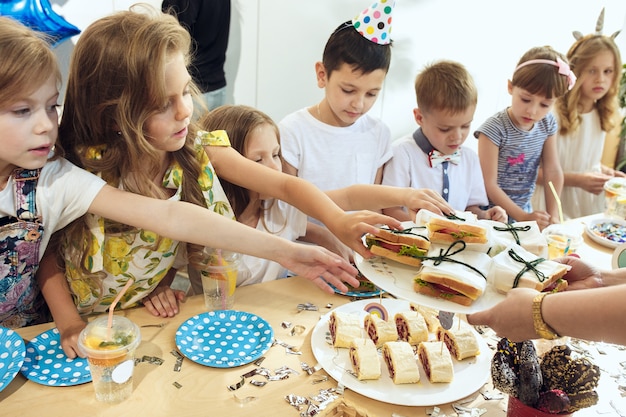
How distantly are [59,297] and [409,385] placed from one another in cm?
97

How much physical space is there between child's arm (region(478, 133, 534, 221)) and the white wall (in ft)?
4.96

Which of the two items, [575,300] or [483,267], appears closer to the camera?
[575,300]

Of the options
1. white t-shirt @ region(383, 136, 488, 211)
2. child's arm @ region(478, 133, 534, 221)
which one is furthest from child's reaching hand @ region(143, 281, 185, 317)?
child's arm @ region(478, 133, 534, 221)

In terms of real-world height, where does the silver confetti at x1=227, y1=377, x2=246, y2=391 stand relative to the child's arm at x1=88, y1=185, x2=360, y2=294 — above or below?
below

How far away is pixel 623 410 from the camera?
124 cm

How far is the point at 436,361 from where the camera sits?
1304 millimetres

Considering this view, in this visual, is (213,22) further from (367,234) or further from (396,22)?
(367,234)

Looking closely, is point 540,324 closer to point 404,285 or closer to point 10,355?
point 404,285

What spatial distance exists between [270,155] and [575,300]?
120cm

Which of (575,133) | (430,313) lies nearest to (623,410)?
(430,313)

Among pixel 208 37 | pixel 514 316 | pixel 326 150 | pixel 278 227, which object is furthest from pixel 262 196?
pixel 208 37

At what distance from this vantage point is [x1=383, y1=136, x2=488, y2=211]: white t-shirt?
2.44 m

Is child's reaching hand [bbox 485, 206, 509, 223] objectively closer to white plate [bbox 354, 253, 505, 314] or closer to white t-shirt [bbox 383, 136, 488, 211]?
white t-shirt [bbox 383, 136, 488, 211]

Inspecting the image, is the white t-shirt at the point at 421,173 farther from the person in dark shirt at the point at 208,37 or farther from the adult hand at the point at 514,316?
the person in dark shirt at the point at 208,37
